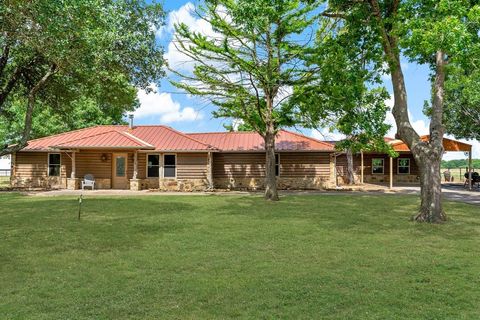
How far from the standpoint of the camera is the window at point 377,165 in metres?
34.5

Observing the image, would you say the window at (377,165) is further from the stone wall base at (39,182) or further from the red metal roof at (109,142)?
the stone wall base at (39,182)

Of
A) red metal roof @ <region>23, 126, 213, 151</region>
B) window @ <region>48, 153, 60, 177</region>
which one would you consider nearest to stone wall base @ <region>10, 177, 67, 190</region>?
window @ <region>48, 153, 60, 177</region>

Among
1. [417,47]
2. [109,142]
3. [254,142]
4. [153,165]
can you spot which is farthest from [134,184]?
[417,47]

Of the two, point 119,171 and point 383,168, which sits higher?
point 383,168

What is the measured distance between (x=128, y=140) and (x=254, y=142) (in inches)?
353

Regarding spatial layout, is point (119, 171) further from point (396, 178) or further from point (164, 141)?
point (396, 178)

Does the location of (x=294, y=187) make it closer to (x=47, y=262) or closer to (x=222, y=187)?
(x=222, y=187)

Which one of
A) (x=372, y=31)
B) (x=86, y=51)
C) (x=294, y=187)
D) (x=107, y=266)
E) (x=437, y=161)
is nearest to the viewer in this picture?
(x=107, y=266)

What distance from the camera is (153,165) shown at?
27203mm

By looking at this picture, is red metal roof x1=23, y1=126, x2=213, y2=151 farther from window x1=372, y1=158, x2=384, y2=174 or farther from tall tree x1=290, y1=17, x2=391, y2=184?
window x1=372, y1=158, x2=384, y2=174

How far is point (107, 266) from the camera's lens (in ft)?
22.6

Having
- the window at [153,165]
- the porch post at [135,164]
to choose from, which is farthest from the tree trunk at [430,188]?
the window at [153,165]

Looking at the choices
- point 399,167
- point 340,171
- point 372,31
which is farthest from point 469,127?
point 372,31

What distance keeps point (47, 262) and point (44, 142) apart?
23.7m
